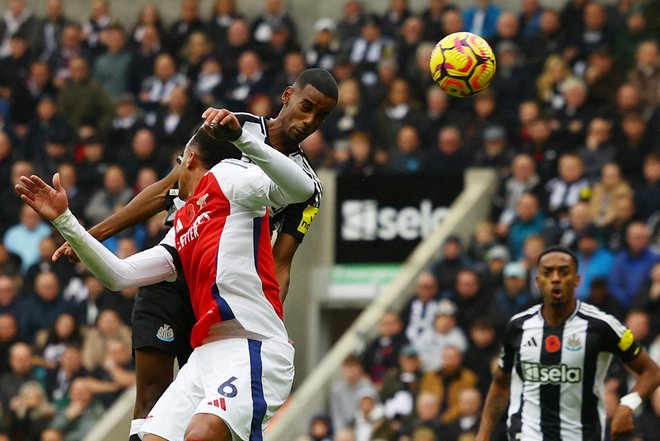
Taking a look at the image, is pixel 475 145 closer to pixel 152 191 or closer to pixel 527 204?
pixel 527 204

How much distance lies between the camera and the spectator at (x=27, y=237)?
17391mm

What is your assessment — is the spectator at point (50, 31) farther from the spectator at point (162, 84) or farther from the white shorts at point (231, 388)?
the white shorts at point (231, 388)

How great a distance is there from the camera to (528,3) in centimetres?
1705

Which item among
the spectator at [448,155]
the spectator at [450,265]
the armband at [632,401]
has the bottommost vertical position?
the armband at [632,401]

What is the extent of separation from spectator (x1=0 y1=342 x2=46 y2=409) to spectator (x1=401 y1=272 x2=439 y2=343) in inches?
158

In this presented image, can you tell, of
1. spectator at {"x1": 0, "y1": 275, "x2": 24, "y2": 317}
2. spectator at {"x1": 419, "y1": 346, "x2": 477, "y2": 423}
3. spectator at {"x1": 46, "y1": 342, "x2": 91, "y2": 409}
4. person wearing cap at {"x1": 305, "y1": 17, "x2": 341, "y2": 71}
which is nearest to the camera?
spectator at {"x1": 419, "y1": 346, "x2": 477, "y2": 423}

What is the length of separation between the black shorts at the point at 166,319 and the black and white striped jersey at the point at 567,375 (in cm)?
234

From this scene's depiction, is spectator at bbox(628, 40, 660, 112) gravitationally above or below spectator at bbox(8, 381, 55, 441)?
above

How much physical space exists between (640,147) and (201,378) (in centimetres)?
820

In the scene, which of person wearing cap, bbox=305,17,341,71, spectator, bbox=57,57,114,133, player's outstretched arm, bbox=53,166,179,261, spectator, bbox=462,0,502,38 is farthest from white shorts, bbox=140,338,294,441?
spectator, bbox=57,57,114,133

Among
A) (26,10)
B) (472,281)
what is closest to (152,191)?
(472,281)

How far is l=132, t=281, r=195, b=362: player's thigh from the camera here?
8.23 m

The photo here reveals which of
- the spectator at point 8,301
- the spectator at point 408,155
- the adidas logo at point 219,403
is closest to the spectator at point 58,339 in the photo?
the spectator at point 8,301

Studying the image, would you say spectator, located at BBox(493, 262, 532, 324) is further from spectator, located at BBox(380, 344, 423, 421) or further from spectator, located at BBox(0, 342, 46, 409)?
spectator, located at BBox(0, 342, 46, 409)
